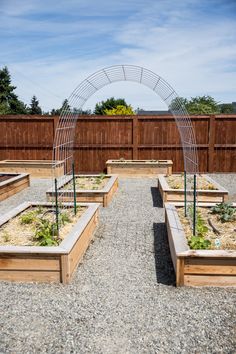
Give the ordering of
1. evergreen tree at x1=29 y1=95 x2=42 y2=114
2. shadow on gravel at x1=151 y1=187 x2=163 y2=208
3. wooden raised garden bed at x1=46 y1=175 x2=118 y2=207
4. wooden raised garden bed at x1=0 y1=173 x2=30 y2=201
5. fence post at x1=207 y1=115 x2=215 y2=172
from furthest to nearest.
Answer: evergreen tree at x1=29 y1=95 x2=42 y2=114
fence post at x1=207 y1=115 x2=215 y2=172
wooden raised garden bed at x1=0 y1=173 x2=30 y2=201
shadow on gravel at x1=151 y1=187 x2=163 y2=208
wooden raised garden bed at x1=46 y1=175 x2=118 y2=207

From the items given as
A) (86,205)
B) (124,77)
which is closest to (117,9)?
(124,77)

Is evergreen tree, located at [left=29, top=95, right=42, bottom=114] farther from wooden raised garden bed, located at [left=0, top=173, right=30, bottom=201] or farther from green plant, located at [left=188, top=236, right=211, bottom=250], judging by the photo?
green plant, located at [left=188, top=236, right=211, bottom=250]

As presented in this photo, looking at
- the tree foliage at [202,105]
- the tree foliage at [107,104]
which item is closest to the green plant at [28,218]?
the tree foliage at [202,105]

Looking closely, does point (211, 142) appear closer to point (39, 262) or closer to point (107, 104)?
point (39, 262)

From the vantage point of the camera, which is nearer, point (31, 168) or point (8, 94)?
point (31, 168)

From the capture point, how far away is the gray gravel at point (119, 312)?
2854mm

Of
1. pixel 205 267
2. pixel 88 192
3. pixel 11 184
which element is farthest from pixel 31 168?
pixel 205 267

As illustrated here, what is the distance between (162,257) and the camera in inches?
185

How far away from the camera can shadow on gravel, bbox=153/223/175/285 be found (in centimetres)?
407

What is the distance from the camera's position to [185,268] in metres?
3.80

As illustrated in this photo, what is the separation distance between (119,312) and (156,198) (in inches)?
194

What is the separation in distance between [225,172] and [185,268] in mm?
8214

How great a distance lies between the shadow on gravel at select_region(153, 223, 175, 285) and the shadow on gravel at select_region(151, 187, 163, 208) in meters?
1.44

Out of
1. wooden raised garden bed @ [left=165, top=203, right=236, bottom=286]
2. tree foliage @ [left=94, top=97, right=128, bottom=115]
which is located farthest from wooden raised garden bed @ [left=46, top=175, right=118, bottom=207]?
tree foliage @ [left=94, top=97, right=128, bottom=115]
